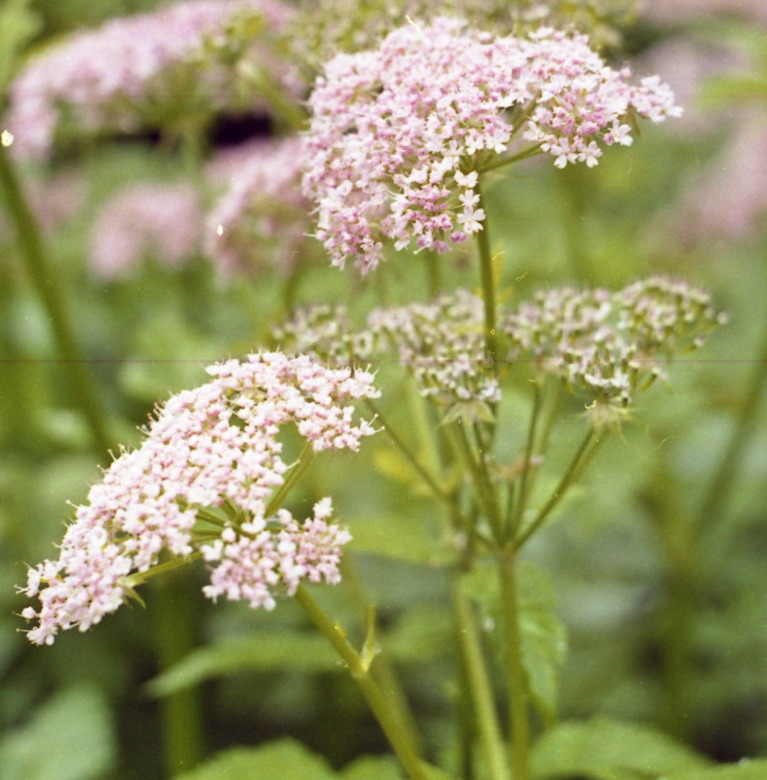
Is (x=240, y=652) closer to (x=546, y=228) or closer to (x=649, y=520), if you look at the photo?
(x=649, y=520)

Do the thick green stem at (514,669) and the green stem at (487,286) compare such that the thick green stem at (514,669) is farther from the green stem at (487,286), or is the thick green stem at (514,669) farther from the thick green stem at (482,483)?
the green stem at (487,286)

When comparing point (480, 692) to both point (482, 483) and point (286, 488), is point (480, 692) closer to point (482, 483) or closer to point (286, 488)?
point (482, 483)

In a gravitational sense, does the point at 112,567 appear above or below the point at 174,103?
below

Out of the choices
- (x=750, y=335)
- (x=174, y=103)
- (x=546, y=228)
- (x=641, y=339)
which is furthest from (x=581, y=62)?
(x=546, y=228)

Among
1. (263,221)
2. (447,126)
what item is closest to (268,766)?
(263,221)

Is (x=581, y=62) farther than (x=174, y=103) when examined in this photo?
No
